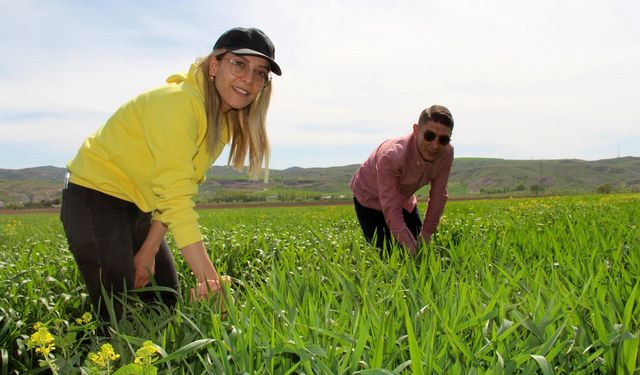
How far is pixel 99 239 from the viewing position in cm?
278

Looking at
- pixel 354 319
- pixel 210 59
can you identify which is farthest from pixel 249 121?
pixel 354 319

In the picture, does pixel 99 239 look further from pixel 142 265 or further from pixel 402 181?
pixel 402 181

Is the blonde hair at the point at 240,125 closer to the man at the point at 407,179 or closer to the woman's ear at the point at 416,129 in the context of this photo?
the man at the point at 407,179

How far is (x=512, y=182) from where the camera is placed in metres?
141

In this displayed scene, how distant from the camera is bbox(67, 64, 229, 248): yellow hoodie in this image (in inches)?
93.0

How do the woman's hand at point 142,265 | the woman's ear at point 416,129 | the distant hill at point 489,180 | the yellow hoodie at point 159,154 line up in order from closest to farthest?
the yellow hoodie at point 159,154 → the woman's hand at point 142,265 → the woman's ear at point 416,129 → the distant hill at point 489,180

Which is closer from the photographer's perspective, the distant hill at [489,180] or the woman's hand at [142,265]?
the woman's hand at [142,265]

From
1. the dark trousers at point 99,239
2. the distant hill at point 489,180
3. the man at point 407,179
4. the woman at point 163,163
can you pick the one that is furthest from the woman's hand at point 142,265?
the distant hill at point 489,180

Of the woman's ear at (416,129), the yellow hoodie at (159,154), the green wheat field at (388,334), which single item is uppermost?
the woman's ear at (416,129)

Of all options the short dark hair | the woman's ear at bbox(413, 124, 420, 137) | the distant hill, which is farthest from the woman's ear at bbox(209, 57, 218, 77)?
the distant hill

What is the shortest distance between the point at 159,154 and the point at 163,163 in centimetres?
4

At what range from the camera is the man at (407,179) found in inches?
162

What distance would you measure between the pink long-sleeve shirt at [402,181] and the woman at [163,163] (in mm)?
1396

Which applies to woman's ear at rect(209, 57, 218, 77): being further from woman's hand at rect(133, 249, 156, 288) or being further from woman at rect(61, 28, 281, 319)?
woman's hand at rect(133, 249, 156, 288)
